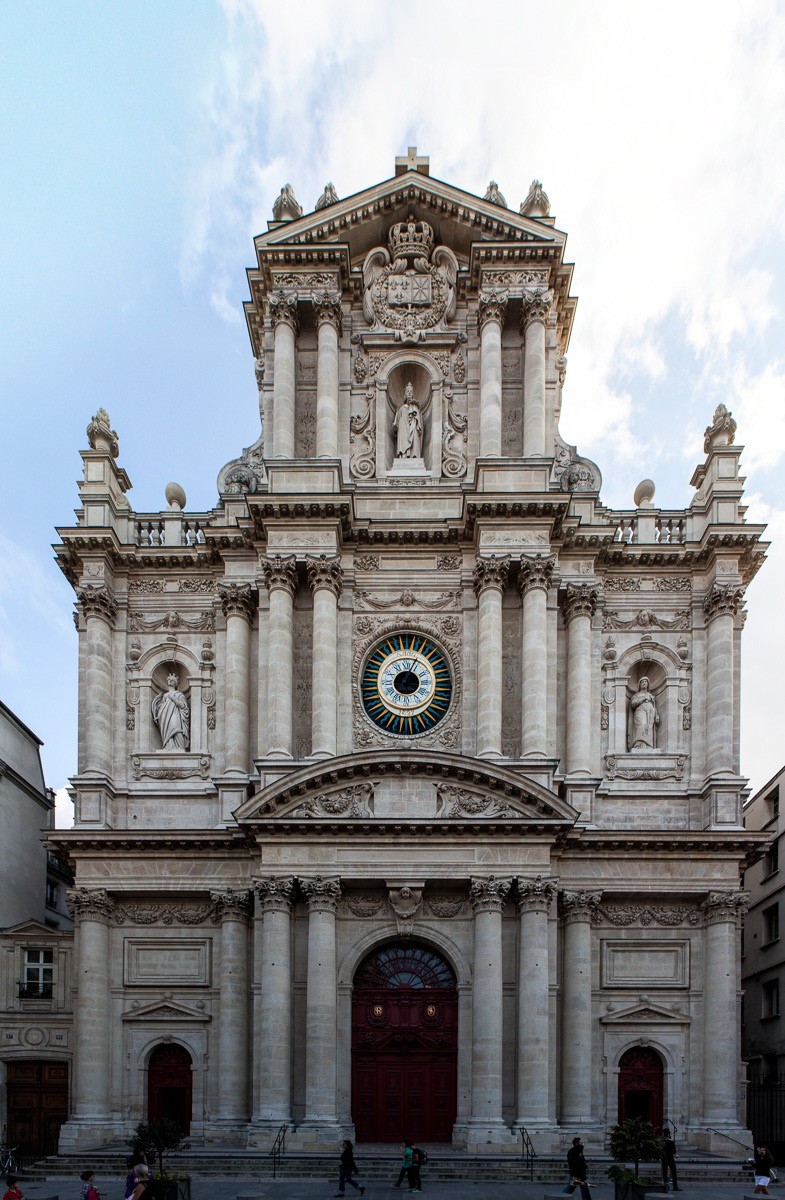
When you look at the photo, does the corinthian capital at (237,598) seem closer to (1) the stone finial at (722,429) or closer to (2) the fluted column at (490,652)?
(2) the fluted column at (490,652)

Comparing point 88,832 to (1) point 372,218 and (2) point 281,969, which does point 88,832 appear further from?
(1) point 372,218

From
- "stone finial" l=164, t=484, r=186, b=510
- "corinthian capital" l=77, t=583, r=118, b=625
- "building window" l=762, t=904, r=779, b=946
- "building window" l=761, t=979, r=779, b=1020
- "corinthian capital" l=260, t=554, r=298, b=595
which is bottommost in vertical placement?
"building window" l=761, t=979, r=779, b=1020

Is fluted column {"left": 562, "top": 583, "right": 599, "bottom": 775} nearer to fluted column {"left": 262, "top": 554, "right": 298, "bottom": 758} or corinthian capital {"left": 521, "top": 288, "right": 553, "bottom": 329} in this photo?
fluted column {"left": 262, "top": 554, "right": 298, "bottom": 758}

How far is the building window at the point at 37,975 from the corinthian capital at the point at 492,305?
75.7 feet

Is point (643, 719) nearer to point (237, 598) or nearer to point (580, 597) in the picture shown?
point (580, 597)

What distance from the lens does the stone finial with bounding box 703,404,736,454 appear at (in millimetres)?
35875

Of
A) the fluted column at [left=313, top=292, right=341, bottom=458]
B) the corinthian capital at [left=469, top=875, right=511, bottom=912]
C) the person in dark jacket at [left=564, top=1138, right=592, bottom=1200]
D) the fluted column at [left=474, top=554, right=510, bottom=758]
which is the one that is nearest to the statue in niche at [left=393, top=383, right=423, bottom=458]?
the fluted column at [left=313, top=292, right=341, bottom=458]

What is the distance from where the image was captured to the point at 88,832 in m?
32.6

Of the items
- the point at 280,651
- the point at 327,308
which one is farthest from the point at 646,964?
the point at 327,308

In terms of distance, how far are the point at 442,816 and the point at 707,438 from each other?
1474 centimetres

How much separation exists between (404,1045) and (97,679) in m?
13.5

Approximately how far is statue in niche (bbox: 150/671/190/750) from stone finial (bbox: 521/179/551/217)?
18.6m

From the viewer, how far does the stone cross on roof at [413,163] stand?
37750mm

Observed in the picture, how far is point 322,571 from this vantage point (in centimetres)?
3356
